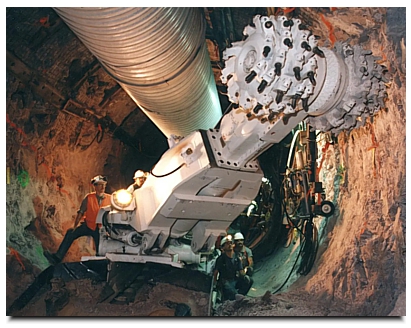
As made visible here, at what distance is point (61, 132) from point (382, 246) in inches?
81.8

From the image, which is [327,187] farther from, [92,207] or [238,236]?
[92,207]

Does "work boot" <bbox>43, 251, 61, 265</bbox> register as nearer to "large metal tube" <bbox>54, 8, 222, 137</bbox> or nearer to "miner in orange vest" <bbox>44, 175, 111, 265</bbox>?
"miner in orange vest" <bbox>44, 175, 111, 265</bbox>

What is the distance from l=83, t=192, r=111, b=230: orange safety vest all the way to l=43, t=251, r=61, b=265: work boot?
11.0 inches

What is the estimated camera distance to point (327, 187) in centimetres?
330

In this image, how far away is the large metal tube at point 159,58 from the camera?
2344 millimetres

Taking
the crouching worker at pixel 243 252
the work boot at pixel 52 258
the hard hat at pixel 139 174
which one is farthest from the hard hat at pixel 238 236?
the work boot at pixel 52 258

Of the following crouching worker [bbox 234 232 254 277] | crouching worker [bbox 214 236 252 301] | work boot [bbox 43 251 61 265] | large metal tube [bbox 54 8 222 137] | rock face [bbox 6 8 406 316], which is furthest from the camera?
crouching worker [bbox 234 232 254 277]

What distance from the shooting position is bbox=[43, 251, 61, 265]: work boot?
312 centimetres

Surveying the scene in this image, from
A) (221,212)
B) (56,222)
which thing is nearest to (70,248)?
(56,222)

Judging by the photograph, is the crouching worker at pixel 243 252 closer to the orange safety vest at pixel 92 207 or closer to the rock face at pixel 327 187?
the rock face at pixel 327 187

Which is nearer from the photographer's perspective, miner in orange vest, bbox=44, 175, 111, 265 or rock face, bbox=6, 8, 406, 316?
rock face, bbox=6, 8, 406, 316

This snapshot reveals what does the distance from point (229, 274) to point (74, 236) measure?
0.98 metres

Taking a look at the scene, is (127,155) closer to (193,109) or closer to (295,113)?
(193,109)

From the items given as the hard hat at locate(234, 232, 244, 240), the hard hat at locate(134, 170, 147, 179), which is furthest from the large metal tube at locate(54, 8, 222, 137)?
the hard hat at locate(234, 232, 244, 240)
